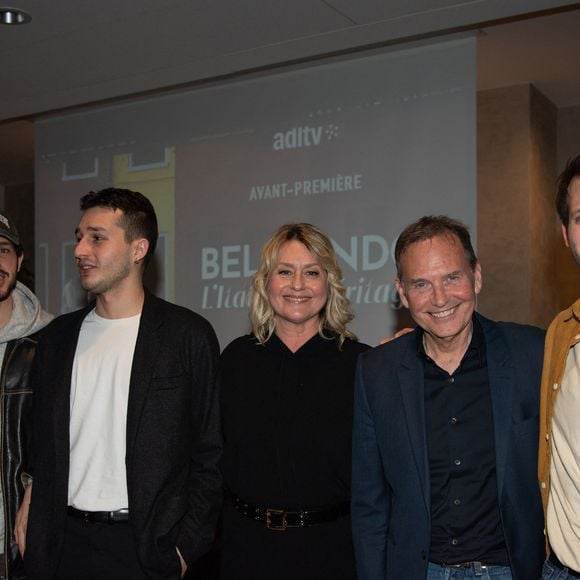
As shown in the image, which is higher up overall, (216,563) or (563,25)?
(563,25)

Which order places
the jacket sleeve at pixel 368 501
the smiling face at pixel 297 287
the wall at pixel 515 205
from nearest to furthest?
the jacket sleeve at pixel 368 501
the smiling face at pixel 297 287
the wall at pixel 515 205

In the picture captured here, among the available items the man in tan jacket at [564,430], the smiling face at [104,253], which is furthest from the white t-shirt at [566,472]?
the smiling face at [104,253]

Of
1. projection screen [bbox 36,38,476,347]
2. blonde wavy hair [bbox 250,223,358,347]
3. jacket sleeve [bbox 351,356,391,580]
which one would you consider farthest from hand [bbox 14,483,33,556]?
projection screen [bbox 36,38,476,347]

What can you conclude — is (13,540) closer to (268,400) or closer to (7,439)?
(7,439)

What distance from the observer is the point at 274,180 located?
18.3 ft

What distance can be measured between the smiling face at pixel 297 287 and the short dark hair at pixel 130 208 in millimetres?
492

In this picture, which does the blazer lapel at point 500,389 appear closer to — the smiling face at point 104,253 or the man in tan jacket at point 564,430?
the man in tan jacket at point 564,430

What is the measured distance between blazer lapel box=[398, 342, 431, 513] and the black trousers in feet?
3.21

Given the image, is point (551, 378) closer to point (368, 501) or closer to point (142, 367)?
point (368, 501)

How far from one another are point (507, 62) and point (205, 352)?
3767 millimetres

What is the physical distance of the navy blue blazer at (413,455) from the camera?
7.00ft

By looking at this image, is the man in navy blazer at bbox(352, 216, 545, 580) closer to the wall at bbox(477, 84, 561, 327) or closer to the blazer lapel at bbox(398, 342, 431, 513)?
the blazer lapel at bbox(398, 342, 431, 513)

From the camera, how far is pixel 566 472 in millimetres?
1932

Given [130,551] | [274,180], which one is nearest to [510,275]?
[274,180]
